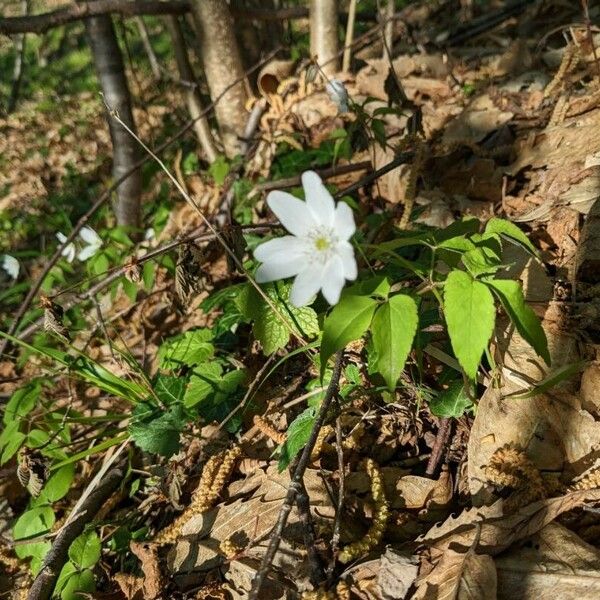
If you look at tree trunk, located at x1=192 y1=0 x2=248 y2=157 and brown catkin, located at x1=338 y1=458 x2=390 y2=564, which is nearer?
brown catkin, located at x1=338 y1=458 x2=390 y2=564

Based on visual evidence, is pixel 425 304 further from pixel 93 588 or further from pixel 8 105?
pixel 8 105

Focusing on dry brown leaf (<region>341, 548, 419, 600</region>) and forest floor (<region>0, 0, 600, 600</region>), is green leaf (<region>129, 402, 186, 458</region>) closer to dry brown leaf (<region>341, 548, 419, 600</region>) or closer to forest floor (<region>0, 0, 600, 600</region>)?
forest floor (<region>0, 0, 600, 600</region>)

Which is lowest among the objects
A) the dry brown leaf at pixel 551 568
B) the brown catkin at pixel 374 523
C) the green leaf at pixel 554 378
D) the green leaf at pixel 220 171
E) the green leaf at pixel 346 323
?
the dry brown leaf at pixel 551 568

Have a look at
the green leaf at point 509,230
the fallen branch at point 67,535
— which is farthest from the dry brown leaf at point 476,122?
the fallen branch at point 67,535

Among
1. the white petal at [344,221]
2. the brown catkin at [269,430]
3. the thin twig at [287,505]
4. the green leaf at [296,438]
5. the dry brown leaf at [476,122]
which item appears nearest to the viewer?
the thin twig at [287,505]

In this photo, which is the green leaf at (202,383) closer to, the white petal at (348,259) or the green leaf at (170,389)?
the green leaf at (170,389)

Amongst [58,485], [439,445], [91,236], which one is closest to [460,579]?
[439,445]

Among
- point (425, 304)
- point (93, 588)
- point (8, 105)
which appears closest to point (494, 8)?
point (425, 304)

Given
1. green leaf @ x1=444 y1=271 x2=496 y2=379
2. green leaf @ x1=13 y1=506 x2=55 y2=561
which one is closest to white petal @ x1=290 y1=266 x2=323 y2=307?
green leaf @ x1=444 y1=271 x2=496 y2=379
